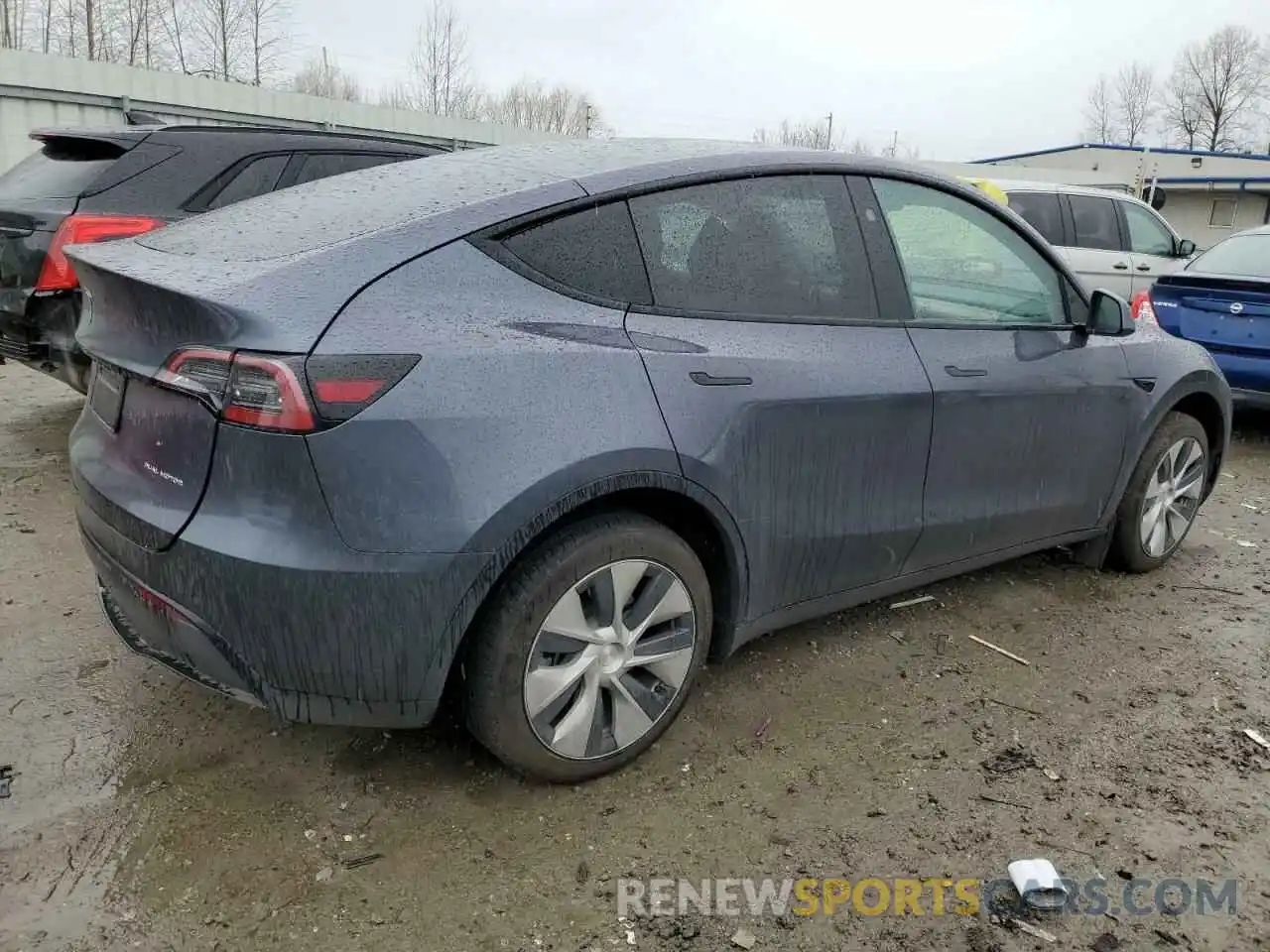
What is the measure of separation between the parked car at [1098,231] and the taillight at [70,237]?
7.92m

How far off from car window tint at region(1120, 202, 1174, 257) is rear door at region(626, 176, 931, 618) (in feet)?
28.4

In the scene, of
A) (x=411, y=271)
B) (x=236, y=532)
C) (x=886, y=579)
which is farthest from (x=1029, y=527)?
(x=236, y=532)

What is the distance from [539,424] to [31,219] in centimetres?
380

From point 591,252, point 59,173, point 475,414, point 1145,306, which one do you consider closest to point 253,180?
point 59,173

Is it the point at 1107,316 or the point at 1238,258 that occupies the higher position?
the point at 1238,258

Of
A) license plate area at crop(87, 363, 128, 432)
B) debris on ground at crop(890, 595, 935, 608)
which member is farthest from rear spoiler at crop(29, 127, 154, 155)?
debris on ground at crop(890, 595, 935, 608)

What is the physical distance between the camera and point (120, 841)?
7.19 feet

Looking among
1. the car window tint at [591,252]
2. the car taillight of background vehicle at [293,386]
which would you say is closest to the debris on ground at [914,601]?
the car window tint at [591,252]

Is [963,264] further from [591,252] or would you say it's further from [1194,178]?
[1194,178]

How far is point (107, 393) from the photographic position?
2.39 m

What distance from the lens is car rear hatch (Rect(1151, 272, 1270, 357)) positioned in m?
6.38

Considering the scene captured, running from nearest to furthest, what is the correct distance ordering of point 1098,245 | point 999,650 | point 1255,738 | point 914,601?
point 1255,738 → point 999,650 → point 914,601 → point 1098,245

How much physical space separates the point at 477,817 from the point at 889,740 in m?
1.23

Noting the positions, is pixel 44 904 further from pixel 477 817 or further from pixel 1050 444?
pixel 1050 444
